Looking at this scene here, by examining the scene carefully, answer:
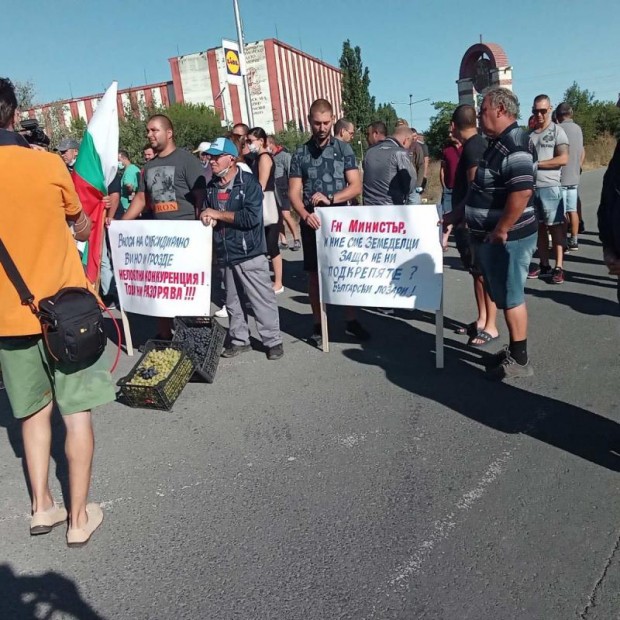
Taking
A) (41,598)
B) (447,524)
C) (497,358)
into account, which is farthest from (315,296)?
(41,598)

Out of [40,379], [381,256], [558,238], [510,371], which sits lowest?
[510,371]

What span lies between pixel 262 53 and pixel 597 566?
60.4 meters

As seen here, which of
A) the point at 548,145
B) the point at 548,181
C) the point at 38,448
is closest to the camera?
the point at 38,448

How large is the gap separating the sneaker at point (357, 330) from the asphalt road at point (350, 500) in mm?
668

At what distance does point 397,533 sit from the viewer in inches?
111

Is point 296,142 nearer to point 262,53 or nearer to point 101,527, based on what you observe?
point 262,53

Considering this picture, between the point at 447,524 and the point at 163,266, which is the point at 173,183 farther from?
the point at 447,524

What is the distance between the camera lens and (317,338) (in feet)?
18.6

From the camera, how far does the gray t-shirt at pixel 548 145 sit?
7.04m

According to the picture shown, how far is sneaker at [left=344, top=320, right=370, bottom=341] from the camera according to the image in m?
5.69

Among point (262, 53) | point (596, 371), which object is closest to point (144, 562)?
point (596, 371)

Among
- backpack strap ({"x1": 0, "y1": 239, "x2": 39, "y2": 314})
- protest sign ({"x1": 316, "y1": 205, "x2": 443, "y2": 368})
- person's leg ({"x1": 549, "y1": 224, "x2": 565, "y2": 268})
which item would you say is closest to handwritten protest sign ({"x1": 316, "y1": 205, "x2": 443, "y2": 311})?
protest sign ({"x1": 316, "y1": 205, "x2": 443, "y2": 368})

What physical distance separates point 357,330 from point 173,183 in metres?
Result: 2.21

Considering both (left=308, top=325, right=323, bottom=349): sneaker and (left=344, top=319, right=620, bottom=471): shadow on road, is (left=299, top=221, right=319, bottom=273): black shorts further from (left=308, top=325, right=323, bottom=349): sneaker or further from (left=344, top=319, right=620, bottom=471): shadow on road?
(left=344, top=319, right=620, bottom=471): shadow on road
